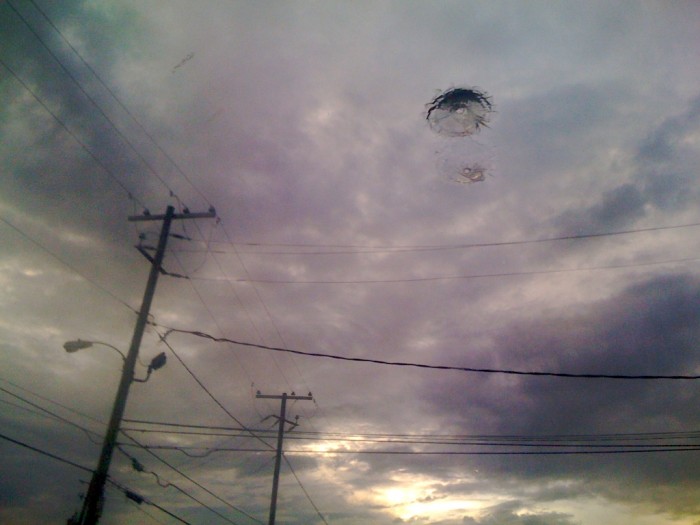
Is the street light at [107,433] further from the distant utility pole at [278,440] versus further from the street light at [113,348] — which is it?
the distant utility pole at [278,440]

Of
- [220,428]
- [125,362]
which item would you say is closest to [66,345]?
[125,362]

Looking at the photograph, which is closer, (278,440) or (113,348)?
(113,348)

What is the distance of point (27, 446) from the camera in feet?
32.8

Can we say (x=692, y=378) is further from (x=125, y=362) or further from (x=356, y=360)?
(x=125, y=362)

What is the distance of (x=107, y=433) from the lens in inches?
435

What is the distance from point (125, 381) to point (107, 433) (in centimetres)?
132

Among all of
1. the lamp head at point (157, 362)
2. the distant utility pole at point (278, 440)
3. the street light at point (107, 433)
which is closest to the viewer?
the street light at point (107, 433)

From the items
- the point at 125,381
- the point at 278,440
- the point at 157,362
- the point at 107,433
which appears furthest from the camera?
the point at 278,440

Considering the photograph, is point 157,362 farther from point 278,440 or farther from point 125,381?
point 278,440

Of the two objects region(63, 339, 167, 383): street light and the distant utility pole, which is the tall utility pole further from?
the distant utility pole

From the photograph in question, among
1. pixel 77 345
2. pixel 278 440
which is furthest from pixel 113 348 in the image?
pixel 278 440

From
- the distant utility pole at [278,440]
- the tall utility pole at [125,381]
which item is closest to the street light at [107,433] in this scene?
the tall utility pole at [125,381]

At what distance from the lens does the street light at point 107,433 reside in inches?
410

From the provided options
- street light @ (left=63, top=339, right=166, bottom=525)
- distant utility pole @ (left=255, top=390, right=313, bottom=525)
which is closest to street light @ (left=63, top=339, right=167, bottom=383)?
street light @ (left=63, top=339, right=166, bottom=525)
